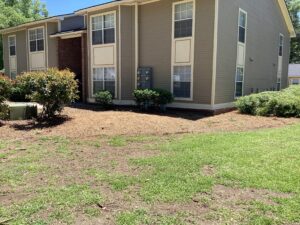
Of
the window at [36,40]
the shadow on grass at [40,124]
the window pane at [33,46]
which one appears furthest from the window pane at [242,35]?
the window pane at [33,46]

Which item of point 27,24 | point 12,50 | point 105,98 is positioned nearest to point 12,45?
point 12,50

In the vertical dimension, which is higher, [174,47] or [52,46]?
[52,46]

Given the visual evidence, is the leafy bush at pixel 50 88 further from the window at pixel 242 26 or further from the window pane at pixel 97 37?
the window at pixel 242 26

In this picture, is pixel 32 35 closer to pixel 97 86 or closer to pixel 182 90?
pixel 97 86

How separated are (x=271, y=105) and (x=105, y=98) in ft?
26.5

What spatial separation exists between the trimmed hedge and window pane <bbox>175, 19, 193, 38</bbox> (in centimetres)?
411

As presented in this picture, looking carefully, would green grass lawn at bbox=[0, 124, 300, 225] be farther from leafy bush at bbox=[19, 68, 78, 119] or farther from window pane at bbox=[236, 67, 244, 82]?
window pane at bbox=[236, 67, 244, 82]

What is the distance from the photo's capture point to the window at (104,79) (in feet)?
58.4

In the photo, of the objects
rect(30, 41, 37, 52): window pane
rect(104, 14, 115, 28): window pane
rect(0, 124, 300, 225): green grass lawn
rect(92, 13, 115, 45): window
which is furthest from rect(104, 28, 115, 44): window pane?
rect(0, 124, 300, 225): green grass lawn

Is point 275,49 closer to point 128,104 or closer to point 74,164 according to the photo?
point 128,104

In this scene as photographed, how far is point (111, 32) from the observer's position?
690 inches

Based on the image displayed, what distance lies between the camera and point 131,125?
36.1 ft

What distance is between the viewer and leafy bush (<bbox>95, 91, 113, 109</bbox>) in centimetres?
1631

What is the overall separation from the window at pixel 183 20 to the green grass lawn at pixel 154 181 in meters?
7.99
